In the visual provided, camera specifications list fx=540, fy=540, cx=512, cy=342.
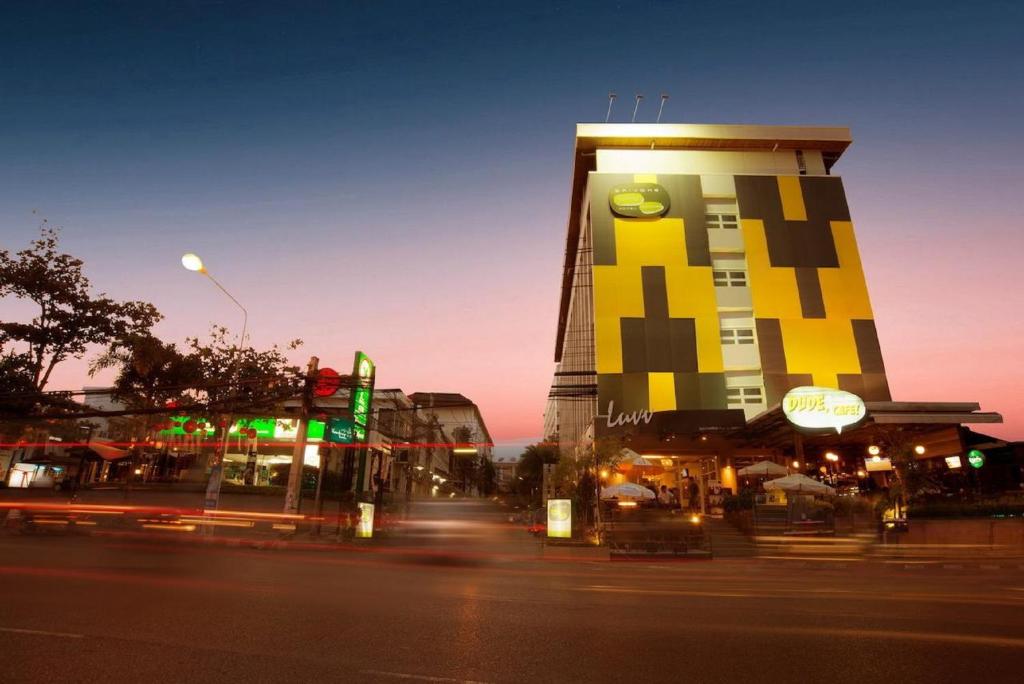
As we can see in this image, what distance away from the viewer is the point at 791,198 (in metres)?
41.6

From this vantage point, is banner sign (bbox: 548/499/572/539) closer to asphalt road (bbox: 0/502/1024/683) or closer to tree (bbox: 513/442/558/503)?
asphalt road (bbox: 0/502/1024/683)

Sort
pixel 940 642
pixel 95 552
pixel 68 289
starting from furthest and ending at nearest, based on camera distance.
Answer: pixel 68 289 < pixel 95 552 < pixel 940 642

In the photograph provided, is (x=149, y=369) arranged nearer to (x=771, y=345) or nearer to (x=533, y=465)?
(x=771, y=345)

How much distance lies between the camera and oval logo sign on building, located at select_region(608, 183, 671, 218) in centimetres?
4038

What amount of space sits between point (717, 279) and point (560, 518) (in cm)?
2466

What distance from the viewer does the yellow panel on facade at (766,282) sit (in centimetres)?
3791

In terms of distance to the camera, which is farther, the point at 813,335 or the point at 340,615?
the point at 813,335

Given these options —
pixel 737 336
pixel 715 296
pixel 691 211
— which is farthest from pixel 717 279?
pixel 691 211

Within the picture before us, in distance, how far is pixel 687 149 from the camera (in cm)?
4450

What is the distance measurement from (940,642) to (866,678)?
87.5 inches

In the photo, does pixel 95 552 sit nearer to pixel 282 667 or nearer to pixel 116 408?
pixel 282 667

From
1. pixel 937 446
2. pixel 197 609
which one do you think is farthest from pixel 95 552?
pixel 937 446

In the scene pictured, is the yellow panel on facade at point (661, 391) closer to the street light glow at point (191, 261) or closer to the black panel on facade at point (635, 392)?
the black panel on facade at point (635, 392)

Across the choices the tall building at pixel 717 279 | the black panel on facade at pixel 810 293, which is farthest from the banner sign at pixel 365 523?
the black panel on facade at pixel 810 293
